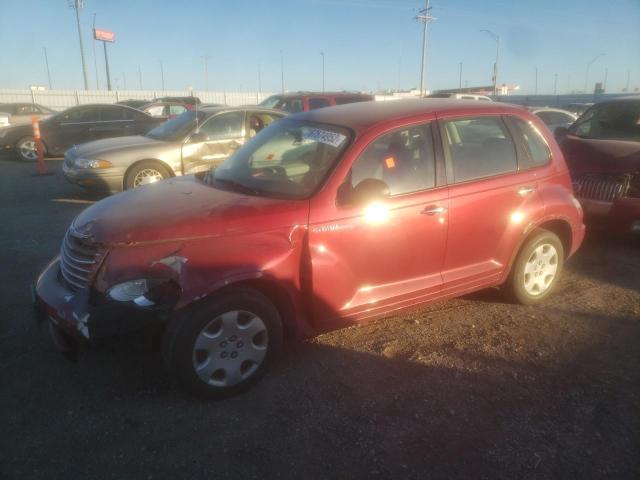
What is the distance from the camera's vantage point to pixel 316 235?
9.90 feet

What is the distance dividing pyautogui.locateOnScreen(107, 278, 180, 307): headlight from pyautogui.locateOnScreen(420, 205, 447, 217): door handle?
5.79ft

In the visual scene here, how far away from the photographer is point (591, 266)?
525 centimetres

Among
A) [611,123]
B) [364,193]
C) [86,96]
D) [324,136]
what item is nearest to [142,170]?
[324,136]

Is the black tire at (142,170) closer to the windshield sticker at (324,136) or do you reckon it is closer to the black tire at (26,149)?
the windshield sticker at (324,136)

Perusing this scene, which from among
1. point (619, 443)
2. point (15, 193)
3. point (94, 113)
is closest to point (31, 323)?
point (619, 443)

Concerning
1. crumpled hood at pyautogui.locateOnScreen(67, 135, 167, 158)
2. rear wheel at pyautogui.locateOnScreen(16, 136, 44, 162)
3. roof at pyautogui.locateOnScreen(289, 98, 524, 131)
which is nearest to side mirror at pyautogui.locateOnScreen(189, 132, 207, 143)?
crumpled hood at pyautogui.locateOnScreen(67, 135, 167, 158)

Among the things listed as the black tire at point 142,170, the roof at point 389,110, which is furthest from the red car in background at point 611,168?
the black tire at point 142,170

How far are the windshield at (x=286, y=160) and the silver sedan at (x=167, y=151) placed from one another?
4.08m

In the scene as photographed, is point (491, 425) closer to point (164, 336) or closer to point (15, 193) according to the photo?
point (164, 336)

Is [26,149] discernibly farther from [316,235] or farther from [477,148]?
[477,148]

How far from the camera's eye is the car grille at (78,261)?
2801mm

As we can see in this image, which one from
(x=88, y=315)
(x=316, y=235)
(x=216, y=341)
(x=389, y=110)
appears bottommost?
(x=216, y=341)

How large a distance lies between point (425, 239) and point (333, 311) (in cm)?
86

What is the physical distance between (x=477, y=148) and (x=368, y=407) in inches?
85.9
